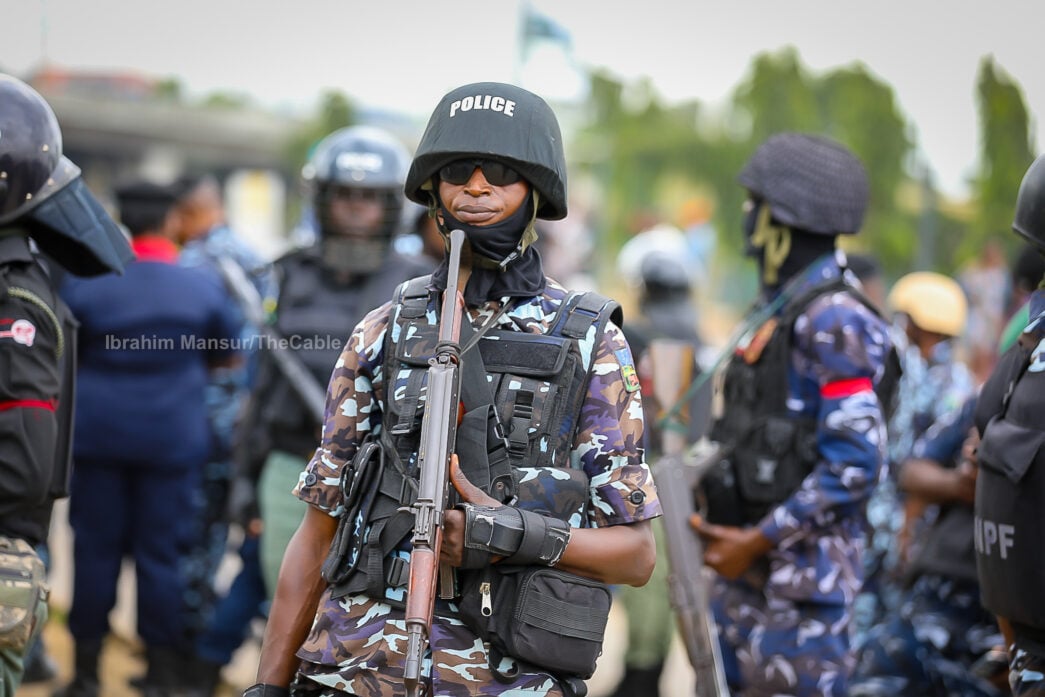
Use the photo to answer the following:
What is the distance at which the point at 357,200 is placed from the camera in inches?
224

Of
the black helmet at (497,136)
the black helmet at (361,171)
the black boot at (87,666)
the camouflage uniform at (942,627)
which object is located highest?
the black helmet at (361,171)

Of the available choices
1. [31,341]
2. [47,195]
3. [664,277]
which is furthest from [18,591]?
[664,277]

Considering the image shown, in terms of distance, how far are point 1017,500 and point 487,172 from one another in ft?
5.44

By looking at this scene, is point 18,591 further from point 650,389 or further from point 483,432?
point 650,389

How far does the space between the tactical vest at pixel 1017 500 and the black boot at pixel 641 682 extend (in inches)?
136

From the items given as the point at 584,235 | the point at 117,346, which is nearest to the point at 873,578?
the point at 117,346

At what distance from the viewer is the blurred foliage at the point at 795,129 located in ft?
43.6

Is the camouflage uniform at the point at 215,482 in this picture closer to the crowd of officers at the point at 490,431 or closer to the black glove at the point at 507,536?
the crowd of officers at the point at 490,431

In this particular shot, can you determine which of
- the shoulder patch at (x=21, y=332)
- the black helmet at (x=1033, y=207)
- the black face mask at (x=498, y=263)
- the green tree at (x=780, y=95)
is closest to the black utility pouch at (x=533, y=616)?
the black face mask at (x=498, y=263)

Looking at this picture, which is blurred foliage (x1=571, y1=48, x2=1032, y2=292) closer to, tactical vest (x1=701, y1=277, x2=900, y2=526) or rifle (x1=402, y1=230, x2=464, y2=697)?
tactical vest (x1=701, y1=277, x2=900, y2=526)

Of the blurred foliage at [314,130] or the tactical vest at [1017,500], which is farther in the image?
the blurred foliage at [314,130]

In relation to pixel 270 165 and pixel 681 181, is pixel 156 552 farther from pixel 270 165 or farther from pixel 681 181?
pixel 270 165

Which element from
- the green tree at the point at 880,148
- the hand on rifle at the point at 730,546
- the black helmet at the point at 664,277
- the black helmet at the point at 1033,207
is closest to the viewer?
the black helmet at the point at 1033,207

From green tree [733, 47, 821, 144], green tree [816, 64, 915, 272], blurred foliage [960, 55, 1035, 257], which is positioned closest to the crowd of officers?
blurred foliage [960, 55, 1035, 257]
